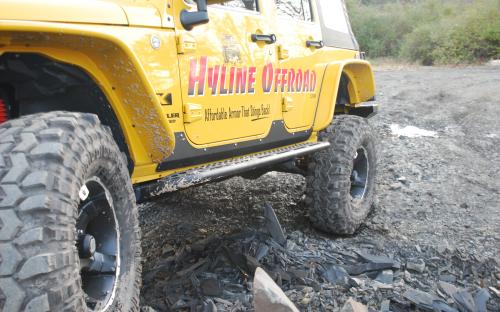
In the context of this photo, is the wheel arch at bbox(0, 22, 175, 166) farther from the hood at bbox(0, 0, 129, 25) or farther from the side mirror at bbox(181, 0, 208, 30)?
the side mirror at bbox(181, 0, 208, 30)

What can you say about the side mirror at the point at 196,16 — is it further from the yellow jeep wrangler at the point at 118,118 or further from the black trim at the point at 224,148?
the black trim at the point at 224,148

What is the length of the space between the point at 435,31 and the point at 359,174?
19508mm

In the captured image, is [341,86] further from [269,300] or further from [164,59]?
[269,300]

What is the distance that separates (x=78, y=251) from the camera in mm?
1833

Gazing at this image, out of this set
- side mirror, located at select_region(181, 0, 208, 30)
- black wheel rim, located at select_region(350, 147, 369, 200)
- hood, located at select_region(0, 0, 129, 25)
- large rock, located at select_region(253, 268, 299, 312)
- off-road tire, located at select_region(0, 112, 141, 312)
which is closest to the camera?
off-road tire, located at select_region(0, 112, 141, 312)

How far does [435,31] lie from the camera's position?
2180cm

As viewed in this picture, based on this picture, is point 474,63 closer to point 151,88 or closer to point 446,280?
point 446,280

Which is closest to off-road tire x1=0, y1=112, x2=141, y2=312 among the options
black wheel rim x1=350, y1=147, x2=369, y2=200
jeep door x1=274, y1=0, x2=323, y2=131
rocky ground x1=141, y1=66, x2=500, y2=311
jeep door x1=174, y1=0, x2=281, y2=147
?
jeep door x1=174, y1=0, x2=281, y2=147

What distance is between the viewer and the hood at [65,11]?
5.27ft

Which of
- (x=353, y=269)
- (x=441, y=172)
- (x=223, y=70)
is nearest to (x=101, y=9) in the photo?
(x=223, y=70)

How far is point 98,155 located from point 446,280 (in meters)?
2.29

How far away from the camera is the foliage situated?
19484 mm

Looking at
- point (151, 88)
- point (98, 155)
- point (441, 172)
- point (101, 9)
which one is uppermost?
point (101, 9)

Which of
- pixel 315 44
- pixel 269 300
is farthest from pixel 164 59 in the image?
pixel 315 44
